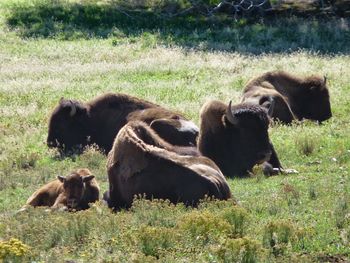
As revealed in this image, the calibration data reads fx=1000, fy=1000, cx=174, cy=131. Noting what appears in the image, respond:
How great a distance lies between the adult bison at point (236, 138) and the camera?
17078 millimetres

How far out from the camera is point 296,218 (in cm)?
1160

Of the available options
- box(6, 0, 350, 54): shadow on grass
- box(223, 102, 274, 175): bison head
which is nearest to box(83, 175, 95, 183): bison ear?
box(223, 102, 274, 175): bison head

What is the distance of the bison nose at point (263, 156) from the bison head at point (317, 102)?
6241mm

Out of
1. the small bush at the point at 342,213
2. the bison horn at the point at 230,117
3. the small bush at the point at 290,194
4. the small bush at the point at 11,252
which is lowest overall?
the bison horn at the point at 230,117

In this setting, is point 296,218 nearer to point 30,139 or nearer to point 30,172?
point 30,172

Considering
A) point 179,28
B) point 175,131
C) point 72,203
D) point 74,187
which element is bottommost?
point 179,28

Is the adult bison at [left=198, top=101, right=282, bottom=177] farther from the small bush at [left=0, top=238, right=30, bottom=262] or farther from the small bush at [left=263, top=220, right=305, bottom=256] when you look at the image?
the small bush at [left=0, top=238, right=30, bottom=262]

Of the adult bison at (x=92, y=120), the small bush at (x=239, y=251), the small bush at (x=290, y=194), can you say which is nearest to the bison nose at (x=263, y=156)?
the small bush at (x=290, y=194)

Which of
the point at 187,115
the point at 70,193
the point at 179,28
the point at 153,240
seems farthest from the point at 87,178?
the point at 179,28

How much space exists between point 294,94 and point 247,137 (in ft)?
21.9

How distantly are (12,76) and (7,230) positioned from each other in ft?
68.1

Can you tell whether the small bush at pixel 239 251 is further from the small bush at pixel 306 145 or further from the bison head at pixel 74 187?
the small bush at pixel 306 145

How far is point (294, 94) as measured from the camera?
23.7 meters

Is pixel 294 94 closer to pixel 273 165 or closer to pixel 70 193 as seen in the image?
pixel 273 165
